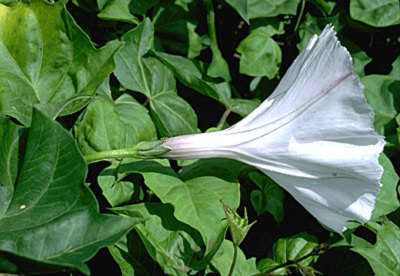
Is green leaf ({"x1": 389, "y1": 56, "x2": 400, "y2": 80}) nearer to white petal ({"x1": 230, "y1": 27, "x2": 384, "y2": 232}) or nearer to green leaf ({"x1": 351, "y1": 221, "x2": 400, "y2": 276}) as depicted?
green leaf ({"x1": 351, "y1": 221, "x2": 400, "y2": 276})

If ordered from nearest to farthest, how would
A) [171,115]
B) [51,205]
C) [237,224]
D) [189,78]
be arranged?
1. [51,205]
2. [237,224]
3. [171,115]
4. [189,78]

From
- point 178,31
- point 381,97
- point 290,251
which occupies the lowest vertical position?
point 290,251

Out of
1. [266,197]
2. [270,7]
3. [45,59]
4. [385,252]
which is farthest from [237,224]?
[270,7]

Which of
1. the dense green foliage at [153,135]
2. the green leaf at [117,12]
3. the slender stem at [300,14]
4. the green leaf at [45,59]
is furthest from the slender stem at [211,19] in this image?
the green leaf at [45,59]

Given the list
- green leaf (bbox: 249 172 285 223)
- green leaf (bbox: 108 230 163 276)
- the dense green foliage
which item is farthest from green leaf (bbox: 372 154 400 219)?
green leaf (bbox: 108 230 163 276)

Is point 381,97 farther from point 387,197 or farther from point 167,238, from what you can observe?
point 167,238

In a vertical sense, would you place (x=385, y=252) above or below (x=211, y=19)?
below

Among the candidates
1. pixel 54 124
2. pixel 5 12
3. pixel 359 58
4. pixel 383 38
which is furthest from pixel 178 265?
pixel 383 38
